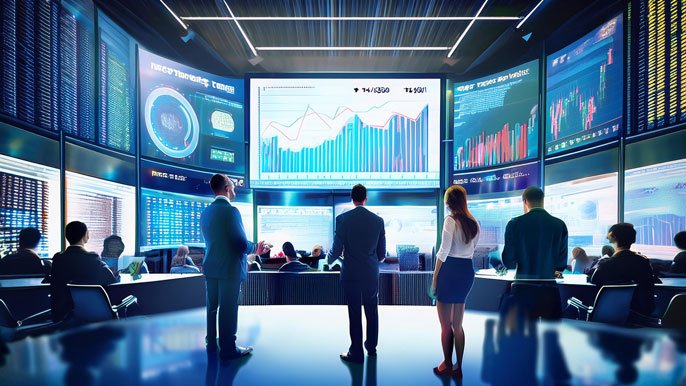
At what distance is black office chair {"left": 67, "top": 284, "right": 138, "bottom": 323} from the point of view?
2758 millimetres

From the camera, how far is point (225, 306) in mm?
2768

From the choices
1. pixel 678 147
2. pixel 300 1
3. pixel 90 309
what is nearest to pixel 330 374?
pixel 90 309

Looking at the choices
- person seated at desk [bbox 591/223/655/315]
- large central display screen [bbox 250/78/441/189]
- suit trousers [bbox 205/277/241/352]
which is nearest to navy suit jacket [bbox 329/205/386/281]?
suit trousers [bbox 205/277/241/352]

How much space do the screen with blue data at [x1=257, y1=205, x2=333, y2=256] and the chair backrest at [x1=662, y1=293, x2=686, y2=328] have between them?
4.35 m

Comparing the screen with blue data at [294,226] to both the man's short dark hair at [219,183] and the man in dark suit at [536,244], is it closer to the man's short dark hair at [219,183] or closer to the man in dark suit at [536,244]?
the man's short dark hair at [219,183]

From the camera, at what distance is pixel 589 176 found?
15.2 ft

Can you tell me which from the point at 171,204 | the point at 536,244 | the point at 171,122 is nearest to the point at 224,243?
the point at 536,244

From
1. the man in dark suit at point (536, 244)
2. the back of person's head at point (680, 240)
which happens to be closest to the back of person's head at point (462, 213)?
the man in dark suit at point (536, 244)

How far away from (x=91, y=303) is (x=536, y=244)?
11.1 feet

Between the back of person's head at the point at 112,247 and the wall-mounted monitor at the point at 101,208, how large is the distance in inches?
2.3

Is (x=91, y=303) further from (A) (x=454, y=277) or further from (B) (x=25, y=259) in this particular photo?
(A) (x=454, y=277)

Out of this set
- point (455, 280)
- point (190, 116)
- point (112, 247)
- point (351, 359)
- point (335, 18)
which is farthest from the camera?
point (190, 116)

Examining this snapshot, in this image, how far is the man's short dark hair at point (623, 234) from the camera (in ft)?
9.77

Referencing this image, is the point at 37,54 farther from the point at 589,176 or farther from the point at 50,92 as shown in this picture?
the point at 589,176
